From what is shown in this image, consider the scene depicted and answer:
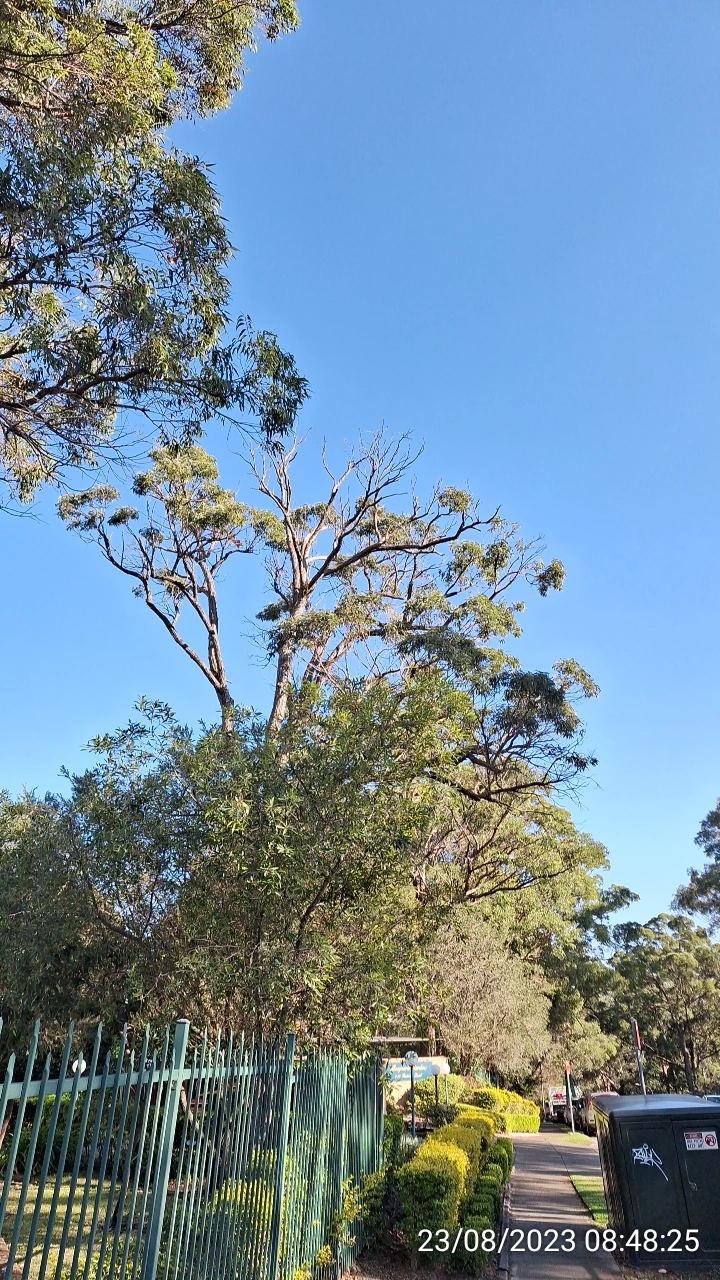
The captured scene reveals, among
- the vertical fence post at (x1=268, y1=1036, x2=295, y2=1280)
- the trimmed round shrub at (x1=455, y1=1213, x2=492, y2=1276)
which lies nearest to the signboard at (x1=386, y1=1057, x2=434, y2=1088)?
the trimmed round shrub at (x1=455, y1=1213, x2=492, y2=1276)

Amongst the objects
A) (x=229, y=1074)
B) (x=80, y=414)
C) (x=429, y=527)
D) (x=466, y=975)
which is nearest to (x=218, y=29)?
(x=80, y=414)

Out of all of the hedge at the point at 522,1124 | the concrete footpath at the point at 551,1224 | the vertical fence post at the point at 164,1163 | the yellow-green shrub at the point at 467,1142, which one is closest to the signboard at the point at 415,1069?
the concrete footpath at the point at 551,1224

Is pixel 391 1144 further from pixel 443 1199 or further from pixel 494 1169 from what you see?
pixel 443 1199

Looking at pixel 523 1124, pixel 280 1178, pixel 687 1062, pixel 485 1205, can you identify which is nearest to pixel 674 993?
pixel 687 1062

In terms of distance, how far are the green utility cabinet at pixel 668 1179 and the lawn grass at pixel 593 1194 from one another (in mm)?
3746

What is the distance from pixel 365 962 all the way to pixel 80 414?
6366 mm

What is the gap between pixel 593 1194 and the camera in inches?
569

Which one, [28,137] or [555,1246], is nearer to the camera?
[28,137]

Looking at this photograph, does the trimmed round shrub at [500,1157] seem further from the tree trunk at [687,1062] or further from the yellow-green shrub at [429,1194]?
the tree trunk at [687,1062]

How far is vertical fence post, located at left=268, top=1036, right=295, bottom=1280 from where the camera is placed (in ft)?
18.8

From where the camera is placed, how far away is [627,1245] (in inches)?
332

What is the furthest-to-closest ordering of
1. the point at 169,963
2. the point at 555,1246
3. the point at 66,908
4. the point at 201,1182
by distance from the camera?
the point at 555,1246
the point at 66,908
the point at 169,963
the point at 201,1182

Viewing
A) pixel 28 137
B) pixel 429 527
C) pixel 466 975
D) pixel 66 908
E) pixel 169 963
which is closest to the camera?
pixel 28 137

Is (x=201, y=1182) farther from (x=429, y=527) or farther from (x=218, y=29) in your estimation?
(x=429, y=527)
